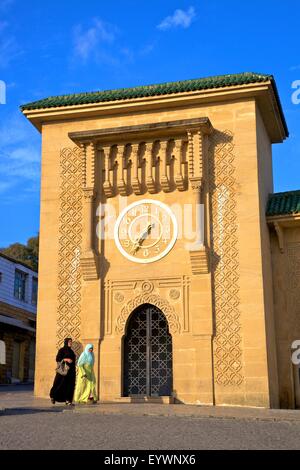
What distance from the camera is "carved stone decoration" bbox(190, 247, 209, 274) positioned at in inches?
623

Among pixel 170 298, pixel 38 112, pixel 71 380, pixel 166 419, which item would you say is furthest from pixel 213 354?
pixel 38 112

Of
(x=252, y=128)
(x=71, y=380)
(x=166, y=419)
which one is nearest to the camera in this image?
(x=166, y=419)

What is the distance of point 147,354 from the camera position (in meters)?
16.1

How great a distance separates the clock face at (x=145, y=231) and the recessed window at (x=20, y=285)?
59.9 feet

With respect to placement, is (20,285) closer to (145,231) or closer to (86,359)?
(145,231)

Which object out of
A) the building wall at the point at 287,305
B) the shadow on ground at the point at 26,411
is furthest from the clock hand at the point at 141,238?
the shadow on ground at the point at 26,411

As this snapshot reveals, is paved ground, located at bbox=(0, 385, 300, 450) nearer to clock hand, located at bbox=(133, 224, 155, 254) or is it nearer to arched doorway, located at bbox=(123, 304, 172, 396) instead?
arched doorway, located at bbox=(123, 304, 172, 396)

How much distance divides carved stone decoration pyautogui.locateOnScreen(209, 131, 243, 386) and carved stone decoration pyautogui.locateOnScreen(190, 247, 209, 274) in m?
0.22

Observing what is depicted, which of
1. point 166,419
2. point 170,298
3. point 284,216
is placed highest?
point 284,216

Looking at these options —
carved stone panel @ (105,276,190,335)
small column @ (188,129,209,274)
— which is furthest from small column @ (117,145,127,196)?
carved stone panel @ (105,276,190,335)

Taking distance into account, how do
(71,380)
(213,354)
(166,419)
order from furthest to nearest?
(213,354), (71,380), (166,419)

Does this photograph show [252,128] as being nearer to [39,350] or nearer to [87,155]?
[87,155]

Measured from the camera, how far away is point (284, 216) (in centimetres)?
1672

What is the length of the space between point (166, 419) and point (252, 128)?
27.6 feet
